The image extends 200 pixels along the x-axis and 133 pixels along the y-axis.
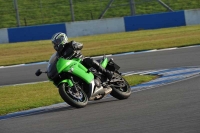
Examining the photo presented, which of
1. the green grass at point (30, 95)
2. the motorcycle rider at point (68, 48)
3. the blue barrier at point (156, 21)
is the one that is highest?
the motorcycle rider at point (68, 48)

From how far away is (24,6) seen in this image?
32.6 m

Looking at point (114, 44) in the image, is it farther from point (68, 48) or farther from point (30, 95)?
point (68, 48)

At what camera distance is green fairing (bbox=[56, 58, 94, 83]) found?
1002 centimetres

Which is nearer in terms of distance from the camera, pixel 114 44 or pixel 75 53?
pixel 75 53

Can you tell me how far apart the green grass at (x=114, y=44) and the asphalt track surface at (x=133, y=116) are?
10.5 m

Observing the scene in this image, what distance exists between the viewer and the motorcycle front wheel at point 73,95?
9789 millimetres

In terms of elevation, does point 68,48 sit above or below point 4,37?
above

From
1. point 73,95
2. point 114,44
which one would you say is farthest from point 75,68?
point 114,44

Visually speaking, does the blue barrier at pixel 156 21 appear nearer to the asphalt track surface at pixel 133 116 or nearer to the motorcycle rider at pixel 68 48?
the asphalt track surface at pixel 133 116

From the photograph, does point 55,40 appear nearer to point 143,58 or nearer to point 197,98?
point 197,98

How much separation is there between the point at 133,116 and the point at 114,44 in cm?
1673

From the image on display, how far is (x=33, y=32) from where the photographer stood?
3000 cm

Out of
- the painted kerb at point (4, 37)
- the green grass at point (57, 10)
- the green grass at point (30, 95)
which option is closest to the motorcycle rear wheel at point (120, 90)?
the green grass at point (30, 95)

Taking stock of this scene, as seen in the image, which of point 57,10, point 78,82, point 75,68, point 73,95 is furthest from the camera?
point 57,10
